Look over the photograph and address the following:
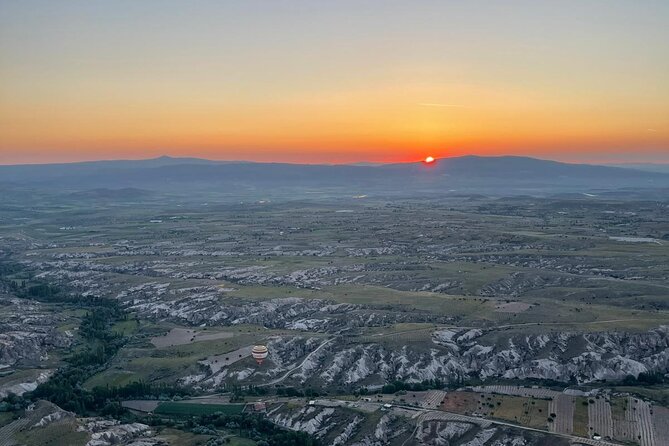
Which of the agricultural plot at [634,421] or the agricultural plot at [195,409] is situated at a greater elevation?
the agricultural plot at [634,421]

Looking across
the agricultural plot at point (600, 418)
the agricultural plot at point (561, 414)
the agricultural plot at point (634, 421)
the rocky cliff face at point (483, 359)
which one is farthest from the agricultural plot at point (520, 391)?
the agricultural plot at point (634, 421)

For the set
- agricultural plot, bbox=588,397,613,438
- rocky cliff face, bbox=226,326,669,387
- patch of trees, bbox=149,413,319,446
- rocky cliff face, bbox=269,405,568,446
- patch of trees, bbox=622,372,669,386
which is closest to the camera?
rocky cliff face, bbox=269,405,568,446

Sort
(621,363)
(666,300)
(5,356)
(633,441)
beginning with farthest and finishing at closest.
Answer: (666,300) < (5,356) < (621,363) < (633,441)

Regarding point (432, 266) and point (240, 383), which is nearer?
point (240, 383)

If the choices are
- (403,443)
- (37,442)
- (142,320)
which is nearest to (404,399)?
(403,443)

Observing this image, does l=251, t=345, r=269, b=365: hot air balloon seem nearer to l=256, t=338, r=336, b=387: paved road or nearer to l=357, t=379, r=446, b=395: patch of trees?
l=256, t=338, r=336, b=387: paved road

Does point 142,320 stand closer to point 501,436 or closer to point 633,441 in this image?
point 501,436

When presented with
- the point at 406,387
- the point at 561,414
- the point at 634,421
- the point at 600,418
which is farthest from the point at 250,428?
the point at 634,421

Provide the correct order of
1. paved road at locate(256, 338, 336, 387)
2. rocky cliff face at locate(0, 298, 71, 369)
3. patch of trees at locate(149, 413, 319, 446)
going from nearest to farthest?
patch of trees at locate(149, 413, 319, 446)
paved road at locate(256, 338, 336, 387)
rocky cliff face at locate(0, 298, 71, 369)

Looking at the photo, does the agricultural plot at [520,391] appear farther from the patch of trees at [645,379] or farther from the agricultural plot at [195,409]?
the agricultural plot at [195,409]

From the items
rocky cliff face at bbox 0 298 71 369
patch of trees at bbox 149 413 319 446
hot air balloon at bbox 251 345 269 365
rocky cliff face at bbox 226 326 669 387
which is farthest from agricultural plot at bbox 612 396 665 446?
rocky cliff face at bbox 0 298 71 369

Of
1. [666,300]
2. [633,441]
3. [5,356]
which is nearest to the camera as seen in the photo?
[633,441]
